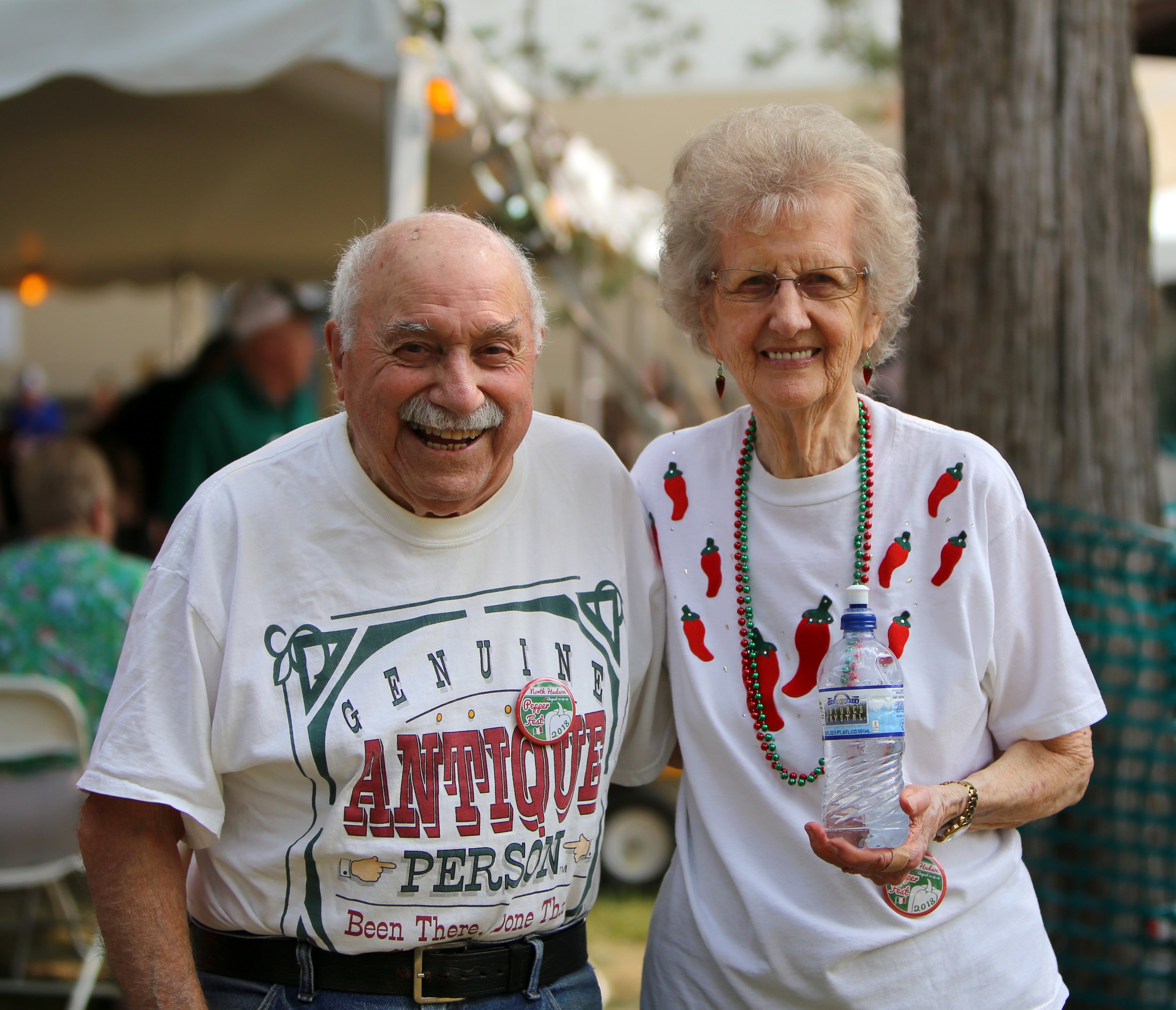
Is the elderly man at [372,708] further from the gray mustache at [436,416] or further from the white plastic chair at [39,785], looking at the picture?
the white plastic chair at [39,785]

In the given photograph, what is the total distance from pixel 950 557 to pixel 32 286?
8372mm

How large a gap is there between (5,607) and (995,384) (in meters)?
3.42

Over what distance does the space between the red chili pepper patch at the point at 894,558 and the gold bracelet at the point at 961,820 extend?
1.15ft

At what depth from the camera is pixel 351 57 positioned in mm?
4105

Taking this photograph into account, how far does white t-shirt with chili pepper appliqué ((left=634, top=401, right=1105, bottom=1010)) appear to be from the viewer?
6.63 feet

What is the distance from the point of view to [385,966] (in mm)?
1950

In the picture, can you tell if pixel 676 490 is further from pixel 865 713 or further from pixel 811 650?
pixel 865 713

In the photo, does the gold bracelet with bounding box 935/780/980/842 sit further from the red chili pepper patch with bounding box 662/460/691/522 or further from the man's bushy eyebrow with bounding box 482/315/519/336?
the man's bushy eyebrow with bounding box 482/315/519/336

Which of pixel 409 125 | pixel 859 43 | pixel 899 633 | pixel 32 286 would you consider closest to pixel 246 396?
pixel 409 125

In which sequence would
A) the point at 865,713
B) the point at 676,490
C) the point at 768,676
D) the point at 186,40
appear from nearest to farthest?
the point at 865,713 → the point at 768,676 → the point at 676,490 → the point at 186,40

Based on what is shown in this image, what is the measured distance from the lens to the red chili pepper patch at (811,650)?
2090 mm

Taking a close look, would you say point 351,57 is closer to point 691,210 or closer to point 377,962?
point 691,210

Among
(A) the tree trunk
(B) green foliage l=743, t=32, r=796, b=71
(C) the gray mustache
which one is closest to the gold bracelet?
(C) the gray mustache

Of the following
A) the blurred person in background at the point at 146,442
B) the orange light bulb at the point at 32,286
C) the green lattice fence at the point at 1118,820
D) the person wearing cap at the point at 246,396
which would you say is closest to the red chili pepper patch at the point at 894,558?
the green lattice fence at the point at 1118,820
